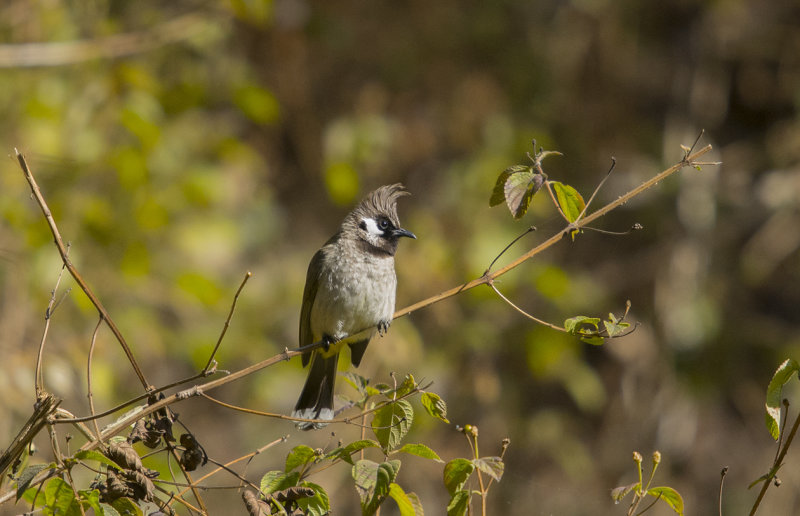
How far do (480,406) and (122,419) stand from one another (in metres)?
4.20

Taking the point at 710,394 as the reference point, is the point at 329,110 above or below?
above

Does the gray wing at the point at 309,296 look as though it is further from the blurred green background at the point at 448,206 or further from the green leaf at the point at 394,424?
the green leaf at the point at 394,424

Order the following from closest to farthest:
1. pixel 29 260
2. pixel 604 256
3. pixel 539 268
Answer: pixel 29 260, pixel 539 268, pixel 604 256

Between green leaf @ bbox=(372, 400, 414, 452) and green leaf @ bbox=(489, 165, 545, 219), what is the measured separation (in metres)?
0.44

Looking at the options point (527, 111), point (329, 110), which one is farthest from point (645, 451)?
point (329, 110)

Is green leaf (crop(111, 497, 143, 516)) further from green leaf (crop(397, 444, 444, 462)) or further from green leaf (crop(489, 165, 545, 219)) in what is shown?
green leaf (crop(489, 165, 545, 219))

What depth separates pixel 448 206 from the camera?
527cm

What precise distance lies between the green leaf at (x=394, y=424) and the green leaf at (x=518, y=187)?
0.44 m

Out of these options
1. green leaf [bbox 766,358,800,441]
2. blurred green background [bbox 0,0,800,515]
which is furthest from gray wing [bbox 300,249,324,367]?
green leaf [bbox 766,358,800,441]

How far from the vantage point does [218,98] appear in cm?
550

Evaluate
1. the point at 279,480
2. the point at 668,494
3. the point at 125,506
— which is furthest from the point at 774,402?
the point at 125,506

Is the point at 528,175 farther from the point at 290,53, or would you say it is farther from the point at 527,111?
the point at 290,53

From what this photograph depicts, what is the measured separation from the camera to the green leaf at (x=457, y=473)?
1.47 m

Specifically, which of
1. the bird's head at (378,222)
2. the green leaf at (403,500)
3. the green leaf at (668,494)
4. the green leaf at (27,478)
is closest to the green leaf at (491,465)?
the green leaf at (403,500)
